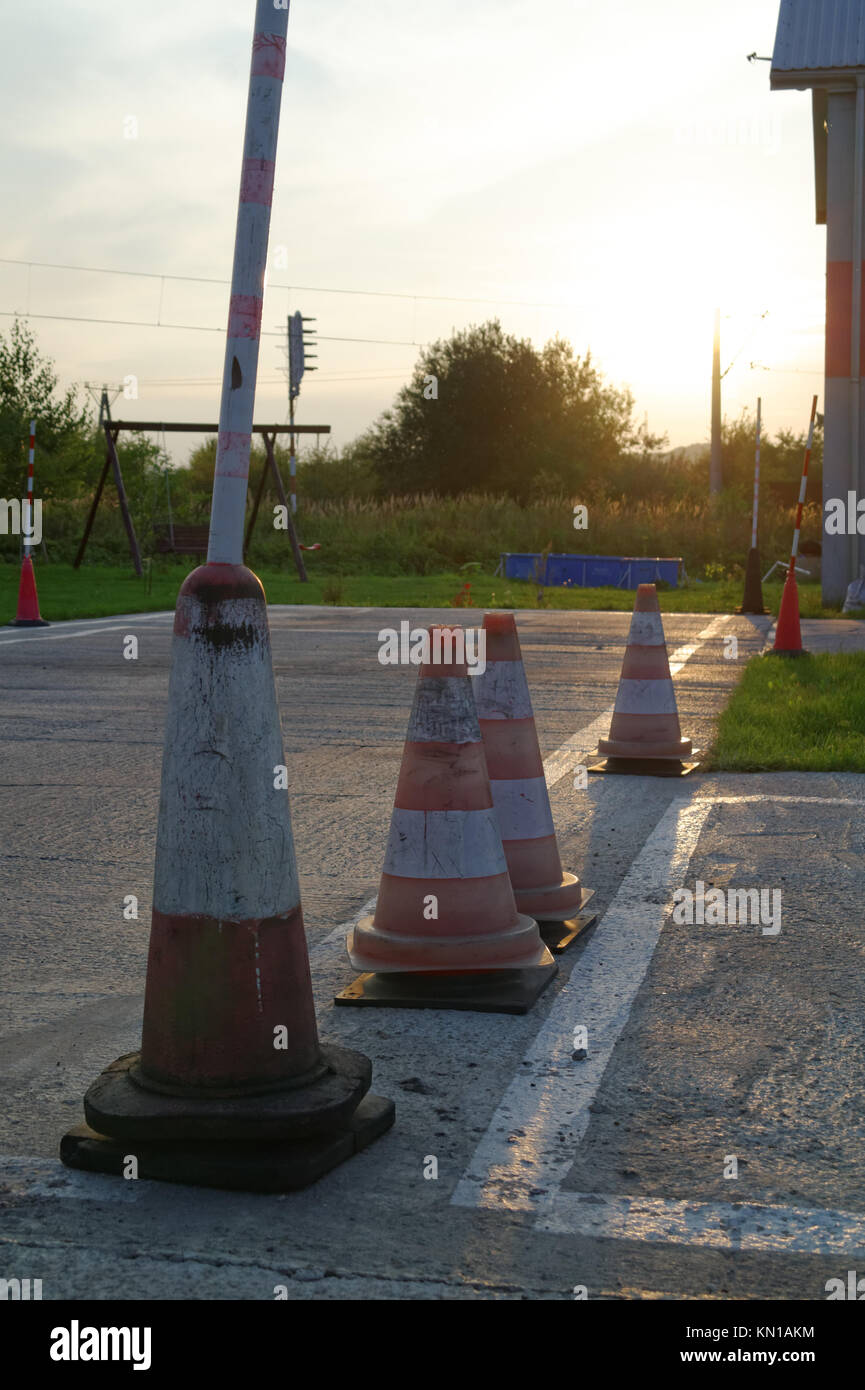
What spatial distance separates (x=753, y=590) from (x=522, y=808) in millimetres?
15834

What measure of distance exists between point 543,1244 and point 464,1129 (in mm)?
502

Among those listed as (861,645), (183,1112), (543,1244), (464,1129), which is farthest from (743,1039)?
(861,645)

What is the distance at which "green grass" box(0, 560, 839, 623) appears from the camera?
63.5 feet

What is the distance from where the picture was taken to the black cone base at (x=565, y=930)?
428 cm

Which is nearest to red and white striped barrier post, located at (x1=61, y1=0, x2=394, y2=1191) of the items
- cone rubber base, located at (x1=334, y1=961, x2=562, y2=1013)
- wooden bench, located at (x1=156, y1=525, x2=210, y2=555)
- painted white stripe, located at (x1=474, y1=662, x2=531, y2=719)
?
cone rubber base, located at (x1=334, y1=961, x2=562, y2=1013)

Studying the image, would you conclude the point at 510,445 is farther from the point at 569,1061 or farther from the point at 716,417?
the point at 569,1061

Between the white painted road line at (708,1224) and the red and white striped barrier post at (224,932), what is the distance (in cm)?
48

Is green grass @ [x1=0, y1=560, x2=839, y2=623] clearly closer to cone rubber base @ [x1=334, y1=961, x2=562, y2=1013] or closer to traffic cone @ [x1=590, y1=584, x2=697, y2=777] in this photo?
traffic cone @ [x1=590, y1=584, x2=697, y2=777]

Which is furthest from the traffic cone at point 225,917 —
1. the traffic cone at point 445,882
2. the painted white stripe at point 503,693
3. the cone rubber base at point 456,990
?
the painted white stripe at point 503,693

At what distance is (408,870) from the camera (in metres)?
4.00

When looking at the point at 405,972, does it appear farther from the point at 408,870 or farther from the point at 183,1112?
the point at 183,1112

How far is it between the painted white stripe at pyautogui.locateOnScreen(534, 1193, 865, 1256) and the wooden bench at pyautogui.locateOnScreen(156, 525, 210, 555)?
75.4 feet

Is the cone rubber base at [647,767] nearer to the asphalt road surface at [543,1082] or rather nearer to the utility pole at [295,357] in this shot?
the asphalt road surface at [543,1082]

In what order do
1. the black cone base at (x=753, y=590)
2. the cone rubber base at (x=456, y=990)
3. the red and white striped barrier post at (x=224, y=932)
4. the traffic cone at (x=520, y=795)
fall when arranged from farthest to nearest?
the black cone base at (x=753, y=590)
the traffic cone at (x=520, y=795)
the cone rubber base at (x=456, y=990)
the red and white striped barrier post at (x=224, y=932)
